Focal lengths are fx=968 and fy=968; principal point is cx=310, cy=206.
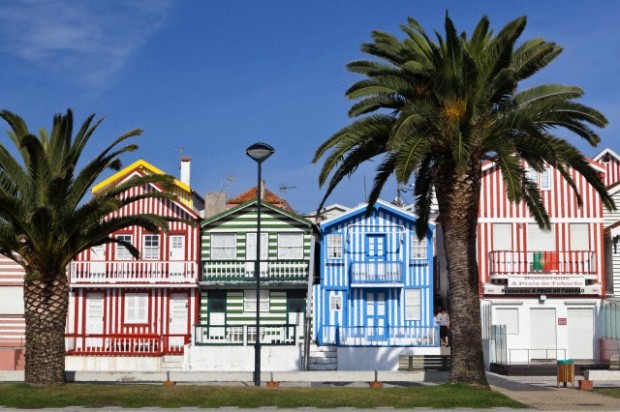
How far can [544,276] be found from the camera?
42312 mm

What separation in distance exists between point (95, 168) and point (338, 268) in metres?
19.2

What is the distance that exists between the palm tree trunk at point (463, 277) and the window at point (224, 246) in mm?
20012

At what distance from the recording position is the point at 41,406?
929 inches

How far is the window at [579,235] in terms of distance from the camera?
4394 centimetres

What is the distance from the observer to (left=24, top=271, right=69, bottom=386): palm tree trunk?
87.2ft

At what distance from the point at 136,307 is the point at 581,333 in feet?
65.9

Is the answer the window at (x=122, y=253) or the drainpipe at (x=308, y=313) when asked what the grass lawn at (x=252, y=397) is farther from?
the window at (x=122, y=253)

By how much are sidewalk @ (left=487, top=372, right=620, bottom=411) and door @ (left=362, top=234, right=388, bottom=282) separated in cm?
1265

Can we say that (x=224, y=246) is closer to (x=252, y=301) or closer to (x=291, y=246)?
(x=252, y=301)

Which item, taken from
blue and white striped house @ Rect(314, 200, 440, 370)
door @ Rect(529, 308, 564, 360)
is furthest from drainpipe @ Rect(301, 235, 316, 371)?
door @ Rect(529, 308, 564, 360)

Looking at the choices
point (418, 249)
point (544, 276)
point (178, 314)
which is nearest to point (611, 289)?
point (544, 276)

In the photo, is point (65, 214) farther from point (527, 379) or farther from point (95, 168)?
point (527, 379)

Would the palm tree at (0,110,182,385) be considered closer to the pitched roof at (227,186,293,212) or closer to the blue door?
the blue door

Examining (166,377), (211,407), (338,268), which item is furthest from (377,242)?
(211,407)
